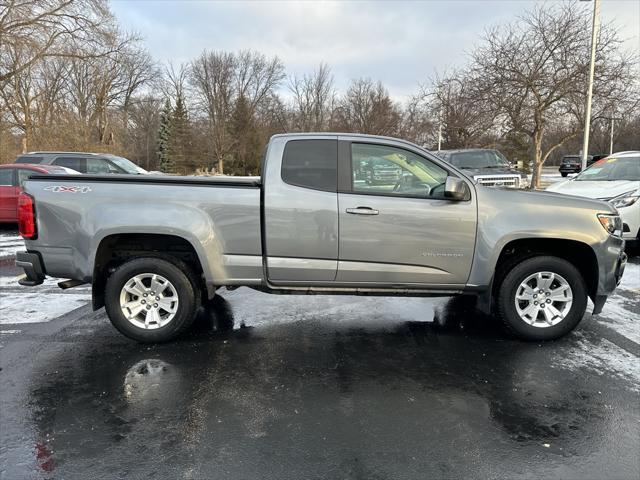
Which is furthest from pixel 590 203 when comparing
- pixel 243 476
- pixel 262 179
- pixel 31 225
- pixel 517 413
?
pixel 31 225

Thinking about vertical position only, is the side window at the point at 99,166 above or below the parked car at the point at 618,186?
above

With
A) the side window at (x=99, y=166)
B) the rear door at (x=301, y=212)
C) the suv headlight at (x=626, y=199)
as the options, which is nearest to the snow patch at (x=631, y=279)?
the suv headlight at (x=626, y=199)

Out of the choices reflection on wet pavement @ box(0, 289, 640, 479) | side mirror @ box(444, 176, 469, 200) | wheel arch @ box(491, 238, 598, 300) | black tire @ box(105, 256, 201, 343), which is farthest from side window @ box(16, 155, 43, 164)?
wheel arch @ box(491, 238, 598, 300)

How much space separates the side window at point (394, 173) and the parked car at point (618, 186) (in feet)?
16.0

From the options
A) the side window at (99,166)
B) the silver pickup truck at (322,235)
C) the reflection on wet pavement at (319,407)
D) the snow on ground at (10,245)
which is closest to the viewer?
the reflection on wet pavement at (319,407)

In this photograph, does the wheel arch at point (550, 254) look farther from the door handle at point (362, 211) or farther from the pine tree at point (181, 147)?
the pine tree at point (181, 147)

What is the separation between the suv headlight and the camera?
8062mm

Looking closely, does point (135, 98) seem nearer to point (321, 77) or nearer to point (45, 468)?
point (321, 77)

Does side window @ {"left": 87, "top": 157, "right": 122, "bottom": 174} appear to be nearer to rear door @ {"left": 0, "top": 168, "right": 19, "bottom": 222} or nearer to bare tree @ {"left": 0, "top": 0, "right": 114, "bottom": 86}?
rear door @ {"left": 0, "top": 168, "right": 19, "bottom": 222}

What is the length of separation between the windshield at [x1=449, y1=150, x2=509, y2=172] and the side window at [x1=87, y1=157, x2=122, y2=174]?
10610mm

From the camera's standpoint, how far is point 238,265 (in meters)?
4.43

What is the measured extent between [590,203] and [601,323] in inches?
57.7

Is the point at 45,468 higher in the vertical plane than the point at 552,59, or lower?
lower

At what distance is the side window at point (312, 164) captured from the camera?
4.44m
